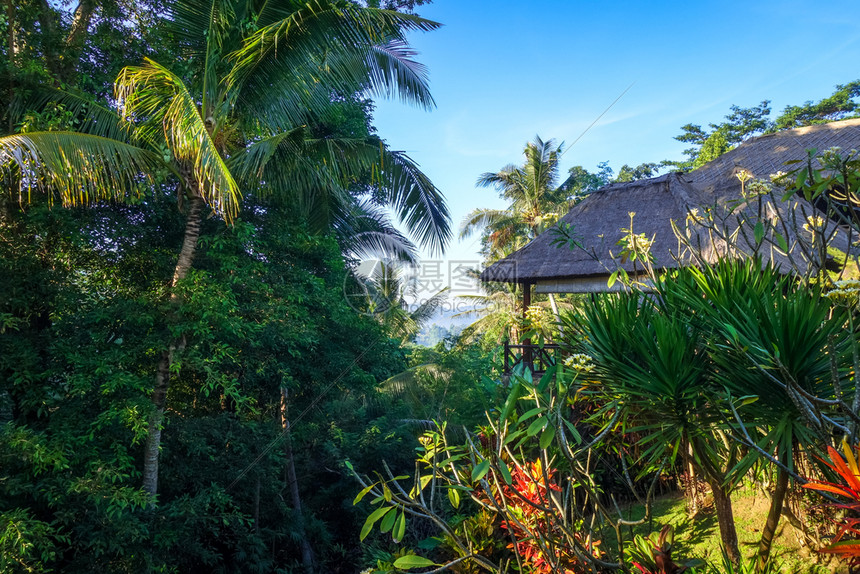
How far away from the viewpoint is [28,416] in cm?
514

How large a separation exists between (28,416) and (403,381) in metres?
6.74

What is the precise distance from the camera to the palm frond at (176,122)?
440 cm

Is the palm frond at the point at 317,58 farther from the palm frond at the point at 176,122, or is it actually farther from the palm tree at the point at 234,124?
the palm frond at the point at 176,122

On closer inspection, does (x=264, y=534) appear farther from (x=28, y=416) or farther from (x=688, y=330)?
(x=688, y=330)

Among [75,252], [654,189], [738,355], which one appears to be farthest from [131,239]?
[654,189]

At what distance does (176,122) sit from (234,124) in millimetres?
1889

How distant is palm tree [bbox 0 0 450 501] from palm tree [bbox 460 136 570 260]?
926cm

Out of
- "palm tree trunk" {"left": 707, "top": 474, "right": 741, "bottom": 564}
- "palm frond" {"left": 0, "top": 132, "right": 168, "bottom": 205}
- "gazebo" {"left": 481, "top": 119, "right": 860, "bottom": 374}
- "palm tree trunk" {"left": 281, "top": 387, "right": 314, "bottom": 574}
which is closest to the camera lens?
"palm tree trunk" {"left": 707, "top": 474, "right": 741, "bottom": 564}

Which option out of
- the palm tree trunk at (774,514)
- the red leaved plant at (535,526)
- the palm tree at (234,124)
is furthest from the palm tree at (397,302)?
the palm tree trunk at (774,514)

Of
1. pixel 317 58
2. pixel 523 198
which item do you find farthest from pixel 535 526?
pixel 523 198

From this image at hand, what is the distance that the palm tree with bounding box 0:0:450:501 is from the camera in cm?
448

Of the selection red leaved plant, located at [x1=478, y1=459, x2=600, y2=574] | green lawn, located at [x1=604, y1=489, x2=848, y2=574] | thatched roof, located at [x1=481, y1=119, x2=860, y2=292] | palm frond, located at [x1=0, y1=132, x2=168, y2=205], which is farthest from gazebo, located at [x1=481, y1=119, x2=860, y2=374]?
palm frond, located at [x1=0, y1=132, x2=168, y2=205]

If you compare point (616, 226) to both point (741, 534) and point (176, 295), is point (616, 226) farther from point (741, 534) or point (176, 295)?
point (176, 295)

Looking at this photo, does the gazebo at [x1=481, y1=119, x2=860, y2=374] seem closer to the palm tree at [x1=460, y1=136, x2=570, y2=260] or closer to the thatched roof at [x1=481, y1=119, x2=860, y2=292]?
the thatched roof at [x1=481, y1=119, x2=860, y2=292]
